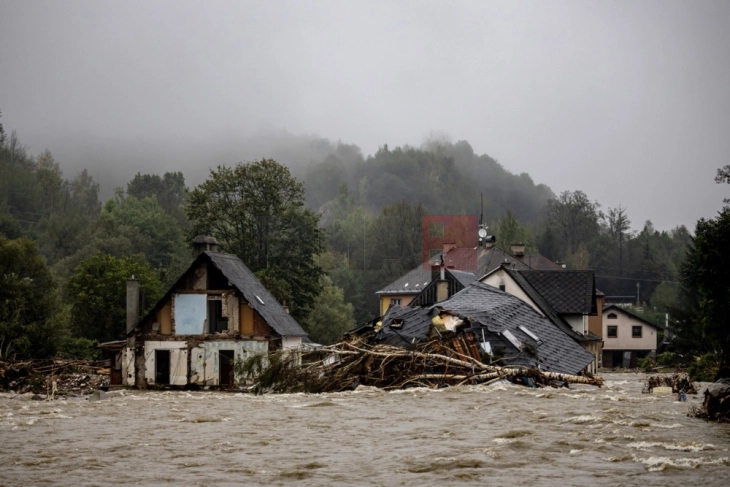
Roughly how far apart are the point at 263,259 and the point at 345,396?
3641cm

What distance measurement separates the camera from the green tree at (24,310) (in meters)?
43.3

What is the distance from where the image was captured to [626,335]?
275 ft

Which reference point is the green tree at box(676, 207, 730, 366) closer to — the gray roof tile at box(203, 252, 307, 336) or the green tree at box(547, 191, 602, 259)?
the gray roof tile at box(203, 252, 307, 336)

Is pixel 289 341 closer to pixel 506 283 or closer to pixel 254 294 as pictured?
pixel 254 294

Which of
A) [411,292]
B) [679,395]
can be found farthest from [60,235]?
[679,395]

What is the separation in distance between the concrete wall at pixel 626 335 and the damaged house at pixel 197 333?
49100 mm

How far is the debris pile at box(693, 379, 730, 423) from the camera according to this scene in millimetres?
18969

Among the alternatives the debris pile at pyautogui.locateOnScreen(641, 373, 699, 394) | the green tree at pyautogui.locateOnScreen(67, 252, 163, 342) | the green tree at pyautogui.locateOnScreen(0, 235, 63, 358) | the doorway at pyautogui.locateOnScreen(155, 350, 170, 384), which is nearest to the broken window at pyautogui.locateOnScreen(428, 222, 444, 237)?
the green tree at pyautogui.locateOnScreen(67, 252, 163, 342)

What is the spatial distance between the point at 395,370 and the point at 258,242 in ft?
114

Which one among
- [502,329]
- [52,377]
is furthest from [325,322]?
[502,329]

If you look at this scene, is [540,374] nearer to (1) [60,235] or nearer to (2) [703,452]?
(2) [703,452]

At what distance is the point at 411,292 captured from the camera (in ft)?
238

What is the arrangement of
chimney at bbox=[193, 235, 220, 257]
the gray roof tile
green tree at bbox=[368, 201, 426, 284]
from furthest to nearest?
green tree at bbox=[368, 201, 426, 284] < chimney at bbox=[193, 235, 220, 257] < the gray roof tile

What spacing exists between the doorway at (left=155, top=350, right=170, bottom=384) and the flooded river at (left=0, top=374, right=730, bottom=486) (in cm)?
1378
